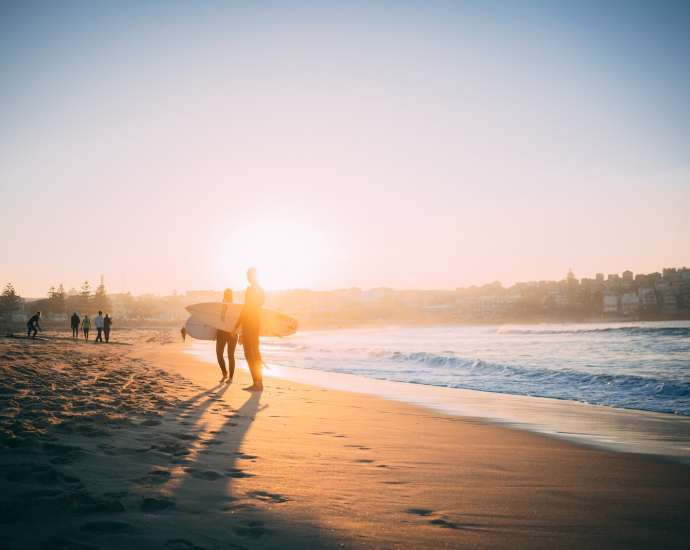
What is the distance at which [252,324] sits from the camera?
813 cm

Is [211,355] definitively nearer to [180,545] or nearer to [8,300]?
[180,545]

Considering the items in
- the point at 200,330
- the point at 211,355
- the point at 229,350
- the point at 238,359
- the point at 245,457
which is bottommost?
the point at 211,355

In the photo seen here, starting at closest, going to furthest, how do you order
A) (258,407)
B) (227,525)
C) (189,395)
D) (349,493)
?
(227,525), (349,493), (258,407), (189,395)

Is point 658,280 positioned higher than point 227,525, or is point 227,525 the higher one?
point 658,280

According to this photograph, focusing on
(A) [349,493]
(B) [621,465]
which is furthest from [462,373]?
(A) [349,493]

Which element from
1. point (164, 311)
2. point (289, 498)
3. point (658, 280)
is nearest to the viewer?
point (289, 498)

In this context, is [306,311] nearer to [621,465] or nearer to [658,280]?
[658,280]

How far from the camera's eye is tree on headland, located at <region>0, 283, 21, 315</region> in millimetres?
73312

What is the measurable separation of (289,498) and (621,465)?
3044mm

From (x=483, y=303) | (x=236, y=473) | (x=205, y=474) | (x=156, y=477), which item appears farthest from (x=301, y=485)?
(x=483, y=303)

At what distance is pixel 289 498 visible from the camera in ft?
8.39

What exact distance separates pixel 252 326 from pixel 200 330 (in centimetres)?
448

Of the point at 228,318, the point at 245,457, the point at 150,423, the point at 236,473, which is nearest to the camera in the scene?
the point at 236,473

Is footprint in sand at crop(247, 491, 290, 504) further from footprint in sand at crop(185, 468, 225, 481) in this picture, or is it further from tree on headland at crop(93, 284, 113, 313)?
tree on headland at crop(93, 284, 113, 313)
